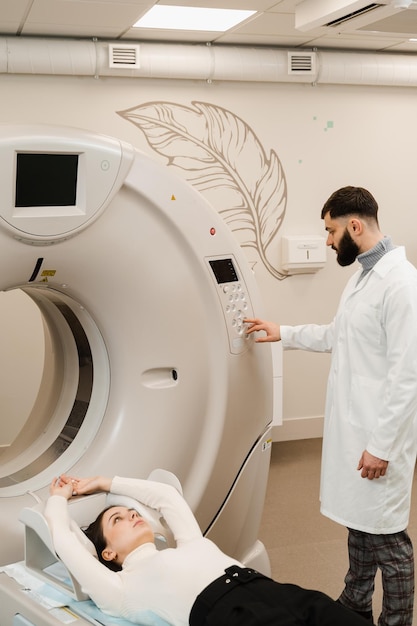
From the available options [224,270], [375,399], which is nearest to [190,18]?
[224,270]

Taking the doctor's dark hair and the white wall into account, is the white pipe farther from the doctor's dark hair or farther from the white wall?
the doctor's dark hair

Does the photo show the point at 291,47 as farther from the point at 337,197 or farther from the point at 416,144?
the point at 337,197

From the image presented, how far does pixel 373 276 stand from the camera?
7.75ft

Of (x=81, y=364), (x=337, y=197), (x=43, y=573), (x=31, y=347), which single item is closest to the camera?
(x=43, y=573)

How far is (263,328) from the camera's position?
261 centimetres

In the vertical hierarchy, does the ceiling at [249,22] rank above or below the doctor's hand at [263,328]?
above

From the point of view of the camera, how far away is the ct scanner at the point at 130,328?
85.5 inches

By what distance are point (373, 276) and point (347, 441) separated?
1.58 ft

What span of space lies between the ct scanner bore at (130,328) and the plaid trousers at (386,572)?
1.49 feet

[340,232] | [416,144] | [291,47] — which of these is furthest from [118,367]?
[416,144]

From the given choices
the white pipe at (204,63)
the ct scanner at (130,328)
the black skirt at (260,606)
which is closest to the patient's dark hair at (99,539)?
the ct scanner at (130,328)

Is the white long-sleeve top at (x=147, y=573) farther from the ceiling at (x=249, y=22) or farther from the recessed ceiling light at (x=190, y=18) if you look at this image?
the recessed ceiling light at (x=190, y=18)

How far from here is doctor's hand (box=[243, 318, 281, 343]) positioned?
259 cm

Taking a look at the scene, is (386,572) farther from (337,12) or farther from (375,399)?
(337,12)
